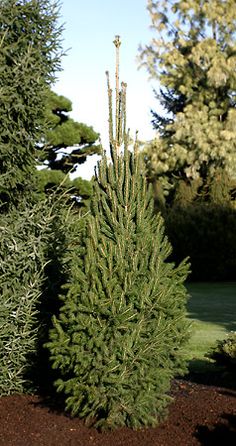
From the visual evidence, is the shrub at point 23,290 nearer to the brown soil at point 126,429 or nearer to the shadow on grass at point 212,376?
the brown soil at point 126,429

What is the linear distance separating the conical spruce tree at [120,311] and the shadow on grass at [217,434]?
0.39 metres

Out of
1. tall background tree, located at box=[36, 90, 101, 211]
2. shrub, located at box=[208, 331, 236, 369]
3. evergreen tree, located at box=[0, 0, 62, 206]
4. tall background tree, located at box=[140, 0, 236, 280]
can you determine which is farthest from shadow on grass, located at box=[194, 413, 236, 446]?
tall background tree, located at box=[140, 0, 236, 280]

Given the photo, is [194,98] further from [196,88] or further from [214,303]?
[214,303]

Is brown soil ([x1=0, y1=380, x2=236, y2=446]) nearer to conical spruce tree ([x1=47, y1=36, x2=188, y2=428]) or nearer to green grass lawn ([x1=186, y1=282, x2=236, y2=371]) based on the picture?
conical spruce tree ([x1=47, y1=36, x2=188, y2=428])

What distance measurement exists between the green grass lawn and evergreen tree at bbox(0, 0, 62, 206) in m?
2.44

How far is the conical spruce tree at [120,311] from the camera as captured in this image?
215 inches

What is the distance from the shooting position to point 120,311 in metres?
5.43

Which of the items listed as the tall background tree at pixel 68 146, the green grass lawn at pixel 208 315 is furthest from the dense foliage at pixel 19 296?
the tall background tree at pixel 68 146

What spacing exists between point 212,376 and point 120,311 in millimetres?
3291

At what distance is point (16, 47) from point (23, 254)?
2015 mm

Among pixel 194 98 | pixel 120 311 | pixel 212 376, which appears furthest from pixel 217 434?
pixel 194 98

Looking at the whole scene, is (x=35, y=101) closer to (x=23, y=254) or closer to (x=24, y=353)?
(x=23, y=254)

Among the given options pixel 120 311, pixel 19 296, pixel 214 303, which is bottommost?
pixel 214 303

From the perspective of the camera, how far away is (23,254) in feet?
22.3
